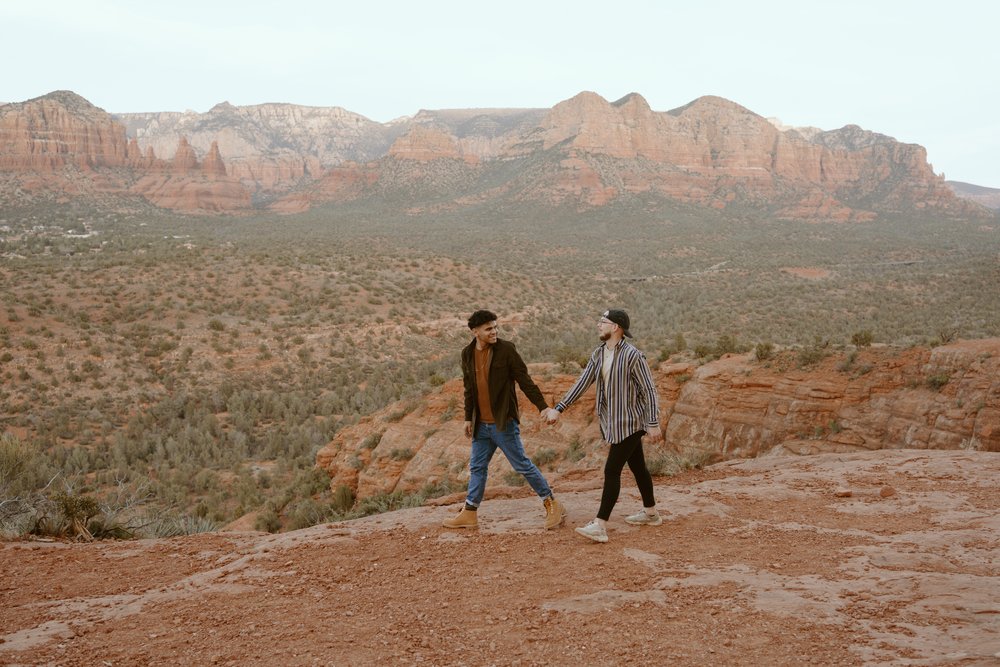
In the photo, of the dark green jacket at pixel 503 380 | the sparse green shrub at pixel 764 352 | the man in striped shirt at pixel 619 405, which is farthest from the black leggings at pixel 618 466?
the sparse green shrub at pixel 764 352

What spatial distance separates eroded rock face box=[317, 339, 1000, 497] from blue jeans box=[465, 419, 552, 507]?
426 centimetres

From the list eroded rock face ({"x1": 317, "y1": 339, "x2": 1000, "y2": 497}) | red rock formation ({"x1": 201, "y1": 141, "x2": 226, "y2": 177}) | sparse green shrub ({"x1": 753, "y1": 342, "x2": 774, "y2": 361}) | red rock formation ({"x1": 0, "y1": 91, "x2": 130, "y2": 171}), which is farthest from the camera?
red rock formation ({"x1": 201, "y1": 141, "x2": 226, "y2": 177})

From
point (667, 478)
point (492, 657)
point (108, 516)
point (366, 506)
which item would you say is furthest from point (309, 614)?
point (366, 506)

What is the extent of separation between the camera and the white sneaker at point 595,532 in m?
5.11

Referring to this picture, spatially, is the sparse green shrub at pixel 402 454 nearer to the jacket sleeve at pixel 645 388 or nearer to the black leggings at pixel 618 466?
the black leggings at pixel 618 466

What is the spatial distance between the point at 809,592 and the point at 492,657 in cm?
204

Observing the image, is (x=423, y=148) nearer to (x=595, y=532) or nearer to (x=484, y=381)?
(x=484, y=381)

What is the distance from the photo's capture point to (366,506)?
10188 mm

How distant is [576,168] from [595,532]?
88.9 metres

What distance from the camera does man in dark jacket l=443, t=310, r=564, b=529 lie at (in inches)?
212

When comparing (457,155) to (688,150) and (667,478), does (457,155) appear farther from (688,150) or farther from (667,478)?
(667,478)

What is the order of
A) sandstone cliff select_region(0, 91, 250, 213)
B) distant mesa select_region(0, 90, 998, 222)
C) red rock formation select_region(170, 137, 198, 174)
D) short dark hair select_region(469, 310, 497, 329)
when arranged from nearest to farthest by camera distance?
short dark hair select_region(469, 310, 497, 329), sandstone cliff select_region(0, 91, 250, 213), distant mesa select_region(0, 90, 998, 222), red rock formation select_region(170, 137, 198, 174)

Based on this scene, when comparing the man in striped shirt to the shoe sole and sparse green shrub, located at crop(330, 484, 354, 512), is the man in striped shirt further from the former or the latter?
sparse green shrub, located at crop(330, 484, 354, 512)

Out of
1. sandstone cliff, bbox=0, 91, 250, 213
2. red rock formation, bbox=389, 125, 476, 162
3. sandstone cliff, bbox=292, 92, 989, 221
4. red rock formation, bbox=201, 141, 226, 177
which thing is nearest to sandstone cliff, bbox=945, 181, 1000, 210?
sandstone cliff, bbox=292, 92, 989, 221
